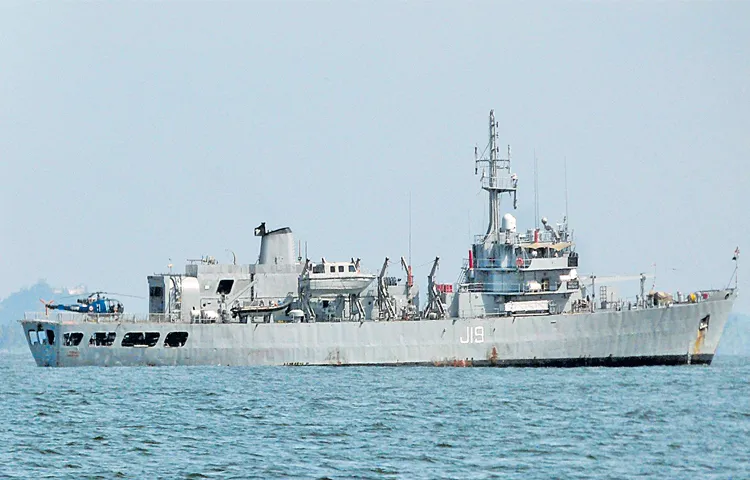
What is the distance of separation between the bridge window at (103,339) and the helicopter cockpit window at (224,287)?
5910 mm

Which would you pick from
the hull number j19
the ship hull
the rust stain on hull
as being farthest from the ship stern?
the rust stain on hull

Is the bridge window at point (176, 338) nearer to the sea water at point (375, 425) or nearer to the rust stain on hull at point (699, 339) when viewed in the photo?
the sea water at point (375, 425)

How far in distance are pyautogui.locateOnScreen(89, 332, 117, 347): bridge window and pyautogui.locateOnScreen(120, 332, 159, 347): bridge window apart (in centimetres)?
53

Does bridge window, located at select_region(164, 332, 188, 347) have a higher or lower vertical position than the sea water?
higher

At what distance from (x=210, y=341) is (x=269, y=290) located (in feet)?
16.8

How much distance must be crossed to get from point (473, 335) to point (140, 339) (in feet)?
52.4

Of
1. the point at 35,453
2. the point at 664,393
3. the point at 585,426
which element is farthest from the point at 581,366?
the point at 35,453

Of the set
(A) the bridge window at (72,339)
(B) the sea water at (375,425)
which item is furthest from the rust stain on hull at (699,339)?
(A) the bridge window at (72,339)

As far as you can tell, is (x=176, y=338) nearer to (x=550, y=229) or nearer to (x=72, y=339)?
(x=72, y=339)

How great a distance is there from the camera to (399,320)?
59.0 m

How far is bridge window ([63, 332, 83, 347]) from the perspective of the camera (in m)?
57.2

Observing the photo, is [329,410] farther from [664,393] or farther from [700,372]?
[700,372]

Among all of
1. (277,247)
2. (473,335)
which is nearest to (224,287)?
(277,247)

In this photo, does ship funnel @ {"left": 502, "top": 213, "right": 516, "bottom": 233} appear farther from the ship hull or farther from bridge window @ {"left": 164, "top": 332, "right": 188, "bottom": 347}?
bridge window @ {"left": 164, "top": 332, "right": 188, "bottom": 347}
